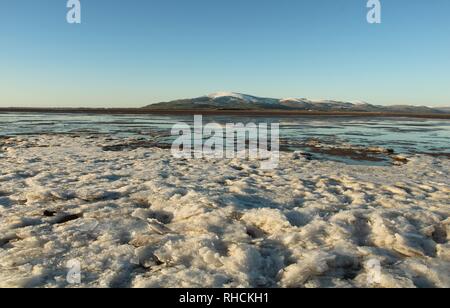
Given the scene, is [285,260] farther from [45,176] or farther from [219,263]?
[45,176]

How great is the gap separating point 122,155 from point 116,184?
5428mm

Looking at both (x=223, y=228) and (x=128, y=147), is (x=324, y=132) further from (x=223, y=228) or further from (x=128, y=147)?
(x=223, y=228)

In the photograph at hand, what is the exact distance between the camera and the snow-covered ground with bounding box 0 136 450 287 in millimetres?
4668

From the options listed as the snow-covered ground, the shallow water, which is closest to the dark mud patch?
the shallow water

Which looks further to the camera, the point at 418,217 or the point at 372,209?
the point at 372,209

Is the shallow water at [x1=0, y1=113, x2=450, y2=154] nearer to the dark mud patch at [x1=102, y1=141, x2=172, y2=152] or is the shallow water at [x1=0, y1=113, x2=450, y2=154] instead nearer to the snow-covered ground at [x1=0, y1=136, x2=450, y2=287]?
the dark mud patch at [x1=102, y1=141, x2=172, y2=152]

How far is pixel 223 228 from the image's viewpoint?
6203 mm

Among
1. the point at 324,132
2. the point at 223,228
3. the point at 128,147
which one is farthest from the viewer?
the point at 324,132

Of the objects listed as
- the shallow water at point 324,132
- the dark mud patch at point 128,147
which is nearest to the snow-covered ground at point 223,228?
the dark mud patch at point 128,147

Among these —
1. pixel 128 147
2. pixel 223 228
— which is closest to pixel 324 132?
pixel 128 147

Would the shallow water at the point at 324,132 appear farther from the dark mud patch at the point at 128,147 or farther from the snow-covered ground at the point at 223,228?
the snow-covered ground at the point at 223,228

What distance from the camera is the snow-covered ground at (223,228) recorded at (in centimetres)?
467

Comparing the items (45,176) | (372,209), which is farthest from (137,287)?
(45,176)
